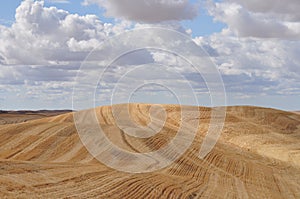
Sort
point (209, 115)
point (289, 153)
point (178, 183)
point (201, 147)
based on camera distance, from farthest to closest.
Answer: point (209, 115)
point (289, 153)
point (201, 147)
point (178, 183)

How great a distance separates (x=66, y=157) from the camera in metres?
37.8

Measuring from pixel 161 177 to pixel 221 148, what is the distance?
22.7m

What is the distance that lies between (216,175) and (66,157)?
1187cm

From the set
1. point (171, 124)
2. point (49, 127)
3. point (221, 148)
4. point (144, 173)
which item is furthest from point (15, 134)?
point (171, 124)

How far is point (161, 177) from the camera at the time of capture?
102 ft

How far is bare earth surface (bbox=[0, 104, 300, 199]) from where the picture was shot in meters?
24.3

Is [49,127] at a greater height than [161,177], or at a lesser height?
greater

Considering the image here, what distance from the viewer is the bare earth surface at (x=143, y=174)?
2430 cm

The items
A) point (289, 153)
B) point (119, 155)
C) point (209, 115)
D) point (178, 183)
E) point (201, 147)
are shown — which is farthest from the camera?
point (209, 115)

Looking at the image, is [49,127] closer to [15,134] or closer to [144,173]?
[15,134]

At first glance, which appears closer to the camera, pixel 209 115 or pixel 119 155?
pixel 119 155

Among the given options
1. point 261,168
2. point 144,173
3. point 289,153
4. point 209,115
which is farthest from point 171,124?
point 144,173

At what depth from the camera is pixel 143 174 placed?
31.1 metres

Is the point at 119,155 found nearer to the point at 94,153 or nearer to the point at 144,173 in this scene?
the point at 94,153
